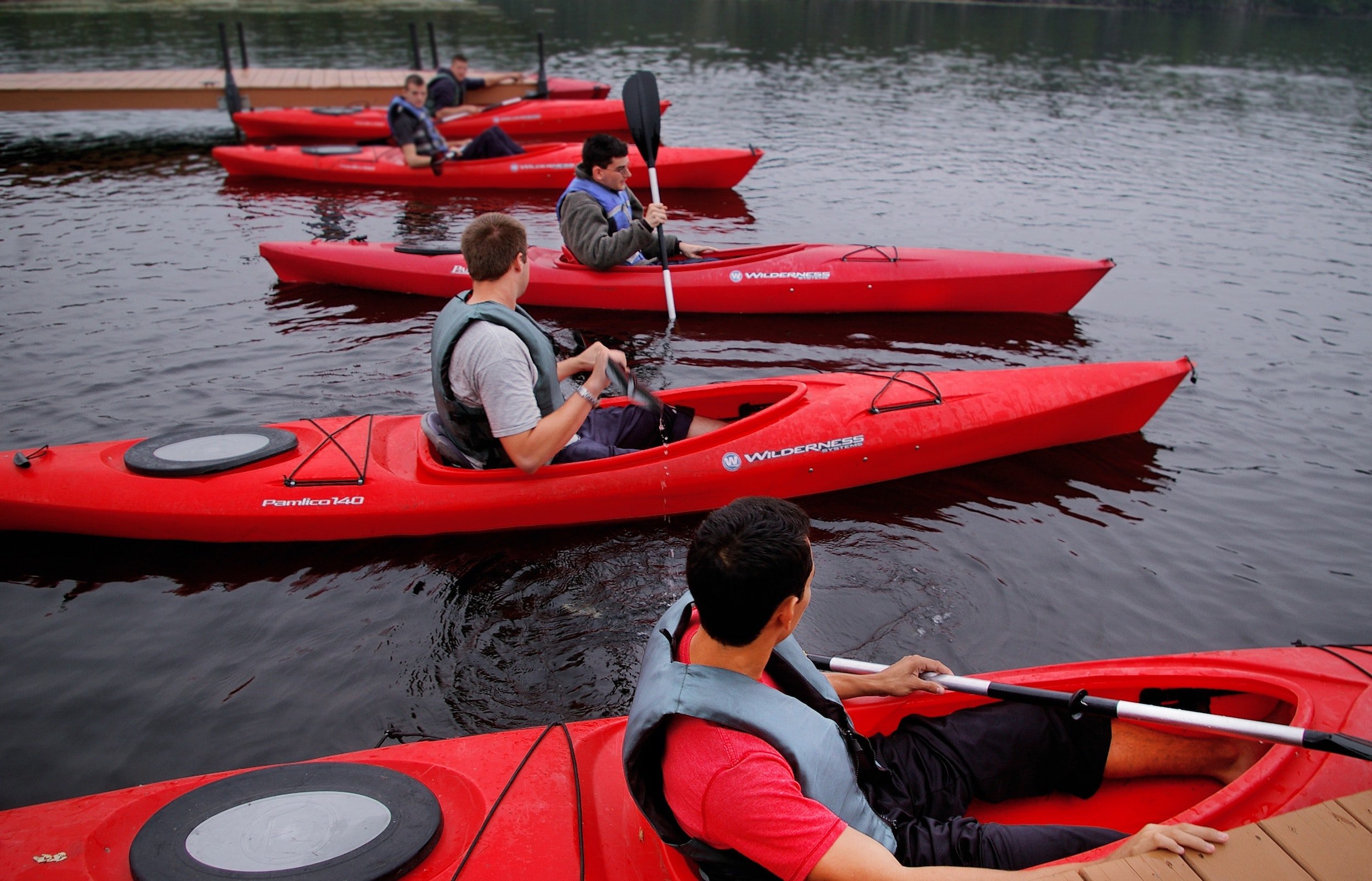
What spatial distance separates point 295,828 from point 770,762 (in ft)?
Result: 3.71

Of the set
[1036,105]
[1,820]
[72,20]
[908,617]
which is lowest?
[908,617]

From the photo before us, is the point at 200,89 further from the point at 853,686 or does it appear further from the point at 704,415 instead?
the point at 853,686

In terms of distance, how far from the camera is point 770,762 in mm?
1661

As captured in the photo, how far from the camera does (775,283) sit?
6.89 m

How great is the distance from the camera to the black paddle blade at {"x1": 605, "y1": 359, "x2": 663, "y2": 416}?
12.2 ft

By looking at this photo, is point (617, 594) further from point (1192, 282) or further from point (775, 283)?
point (1192, 282)

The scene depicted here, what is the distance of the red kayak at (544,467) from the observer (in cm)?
407

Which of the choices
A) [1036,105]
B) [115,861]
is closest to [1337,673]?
[115,861]

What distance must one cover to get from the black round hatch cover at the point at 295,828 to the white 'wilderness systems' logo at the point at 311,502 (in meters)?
1.99

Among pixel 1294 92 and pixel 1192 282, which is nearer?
pixel 1192 282

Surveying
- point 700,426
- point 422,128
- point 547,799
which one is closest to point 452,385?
point 700,426

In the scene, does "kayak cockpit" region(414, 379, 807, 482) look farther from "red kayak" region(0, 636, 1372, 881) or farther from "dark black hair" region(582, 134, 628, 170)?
"dark black hair" region(582, 134, 628, 170)

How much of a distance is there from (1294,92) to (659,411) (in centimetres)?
1922

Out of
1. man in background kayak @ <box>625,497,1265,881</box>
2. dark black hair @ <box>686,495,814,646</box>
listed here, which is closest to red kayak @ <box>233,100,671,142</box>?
man in background kayak @ <box>625,497,1265,881</box>
